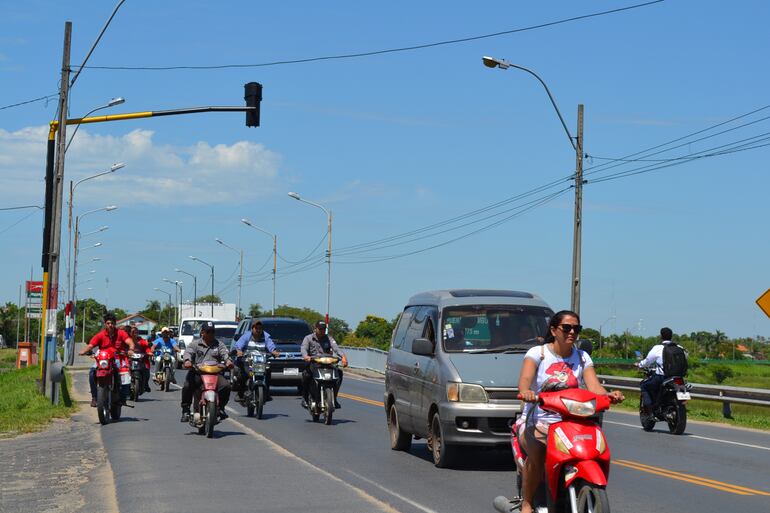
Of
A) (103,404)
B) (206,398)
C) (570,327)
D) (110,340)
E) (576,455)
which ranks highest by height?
(570,327)

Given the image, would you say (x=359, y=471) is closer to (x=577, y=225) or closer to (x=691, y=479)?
(x=691, y=479)

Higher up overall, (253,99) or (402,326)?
(253,99)

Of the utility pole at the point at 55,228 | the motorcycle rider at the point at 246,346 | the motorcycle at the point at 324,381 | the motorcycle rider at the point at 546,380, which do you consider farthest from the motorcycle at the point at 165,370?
the motorcycle rider at the point at 546,380

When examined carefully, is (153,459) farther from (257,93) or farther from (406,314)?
(257,93)

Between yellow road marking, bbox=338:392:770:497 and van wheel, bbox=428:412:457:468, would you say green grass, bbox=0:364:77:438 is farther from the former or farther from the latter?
yellow road marking, bbox=338:392:770:497

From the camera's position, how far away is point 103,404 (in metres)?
19.5

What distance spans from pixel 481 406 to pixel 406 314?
3193 mm

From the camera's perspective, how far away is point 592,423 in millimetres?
7227

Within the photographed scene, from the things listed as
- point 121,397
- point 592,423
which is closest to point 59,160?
point 121,397

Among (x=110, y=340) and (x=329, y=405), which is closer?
(x=110, y=340)

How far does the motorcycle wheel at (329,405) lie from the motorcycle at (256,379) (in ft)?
5.40

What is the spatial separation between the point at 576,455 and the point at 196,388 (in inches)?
466

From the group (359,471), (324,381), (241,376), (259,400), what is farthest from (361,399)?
(359,471)

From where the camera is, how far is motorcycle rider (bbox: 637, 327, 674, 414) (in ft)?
65.8
